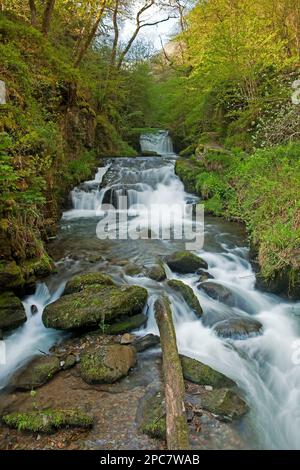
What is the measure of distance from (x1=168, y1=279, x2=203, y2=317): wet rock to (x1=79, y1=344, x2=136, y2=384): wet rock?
136cm

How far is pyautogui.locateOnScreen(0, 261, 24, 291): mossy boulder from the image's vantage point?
4.79m

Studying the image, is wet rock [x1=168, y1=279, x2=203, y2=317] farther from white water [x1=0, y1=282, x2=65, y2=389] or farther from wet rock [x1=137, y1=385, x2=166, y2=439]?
white water [x1=0, y1=282, x2=65, y2=389]

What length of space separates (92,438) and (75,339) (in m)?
1.60

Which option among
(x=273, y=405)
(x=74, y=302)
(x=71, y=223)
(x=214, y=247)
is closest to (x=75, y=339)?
(x=74, y=302)

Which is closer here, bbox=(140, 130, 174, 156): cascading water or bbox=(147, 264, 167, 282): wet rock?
bbox=(147, 264, 167, 282): wet rock

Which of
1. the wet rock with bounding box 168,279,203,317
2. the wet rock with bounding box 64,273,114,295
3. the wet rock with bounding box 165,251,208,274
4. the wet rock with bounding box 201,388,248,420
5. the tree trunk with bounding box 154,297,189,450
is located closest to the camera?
the tree trunk with bounding box 154,297,189,450

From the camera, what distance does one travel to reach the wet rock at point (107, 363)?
374cm


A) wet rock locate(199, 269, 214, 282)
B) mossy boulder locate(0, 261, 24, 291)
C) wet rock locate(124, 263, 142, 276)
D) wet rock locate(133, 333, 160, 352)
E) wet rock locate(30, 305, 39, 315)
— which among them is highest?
mossy boulder locate(0, 261, 24, 291)

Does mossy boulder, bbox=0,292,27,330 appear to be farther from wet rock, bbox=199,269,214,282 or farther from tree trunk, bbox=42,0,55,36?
tree trunk, bbox=42,0,55,36

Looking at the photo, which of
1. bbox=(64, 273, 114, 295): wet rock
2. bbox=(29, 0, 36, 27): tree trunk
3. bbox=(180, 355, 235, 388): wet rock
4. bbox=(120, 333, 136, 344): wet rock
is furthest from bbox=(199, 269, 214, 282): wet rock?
bbox=(29, 0, 36, 27): tree trunk

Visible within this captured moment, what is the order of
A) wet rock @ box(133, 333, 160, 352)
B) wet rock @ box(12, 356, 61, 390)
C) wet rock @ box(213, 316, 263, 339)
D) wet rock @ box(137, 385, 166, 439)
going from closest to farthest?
wet rock @ box(137, 385, 166, 439) → wet rock @ box(12, 356, 61, 390) → wet rock @ box(133, 333, 160, 352) → wet rock @ box(213, 316, 263, 339)

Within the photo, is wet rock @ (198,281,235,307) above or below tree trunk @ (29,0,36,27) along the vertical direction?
below

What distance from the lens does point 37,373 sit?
385cm

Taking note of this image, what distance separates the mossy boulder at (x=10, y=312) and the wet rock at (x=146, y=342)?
158 centimetres
